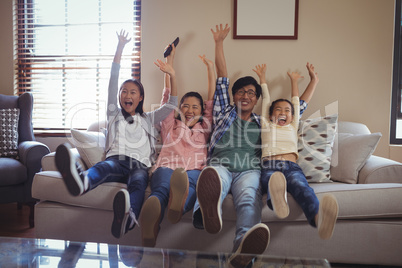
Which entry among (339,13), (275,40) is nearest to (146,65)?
(275,40)

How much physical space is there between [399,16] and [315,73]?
0.85 m

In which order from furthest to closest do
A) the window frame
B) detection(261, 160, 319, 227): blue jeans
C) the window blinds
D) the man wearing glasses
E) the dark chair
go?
the window blinds → the window frame → the dark chair → detection(261, 160, 319, 227): blue jeans → the man wearing glasses

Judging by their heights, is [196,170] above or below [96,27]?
below

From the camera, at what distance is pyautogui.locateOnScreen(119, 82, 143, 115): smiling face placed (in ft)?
6.77

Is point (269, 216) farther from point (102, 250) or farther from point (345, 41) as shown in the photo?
point (345, 41)

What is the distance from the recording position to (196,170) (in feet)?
A: 6.34

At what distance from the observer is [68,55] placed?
9.40ft

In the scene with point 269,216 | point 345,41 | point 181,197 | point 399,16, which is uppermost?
point 399,16

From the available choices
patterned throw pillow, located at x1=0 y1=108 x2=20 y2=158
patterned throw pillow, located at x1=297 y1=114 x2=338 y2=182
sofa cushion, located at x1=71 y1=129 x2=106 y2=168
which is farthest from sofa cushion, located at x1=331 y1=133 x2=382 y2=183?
patterned throw pillow, located at x1=0 y1=108 x2=20 y2=158

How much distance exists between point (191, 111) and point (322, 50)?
1227mm

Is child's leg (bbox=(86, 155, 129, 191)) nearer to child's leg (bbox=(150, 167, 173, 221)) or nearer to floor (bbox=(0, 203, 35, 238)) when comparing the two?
child's leg (bbox=(150, 167, 173, 221))

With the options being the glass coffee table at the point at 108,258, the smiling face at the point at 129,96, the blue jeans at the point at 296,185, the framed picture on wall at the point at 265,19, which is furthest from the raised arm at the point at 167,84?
the glass coffee table at the point at 108,258

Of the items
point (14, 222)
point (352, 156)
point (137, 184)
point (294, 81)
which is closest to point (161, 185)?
point (137, 184)

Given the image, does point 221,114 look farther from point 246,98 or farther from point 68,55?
point 68,55
